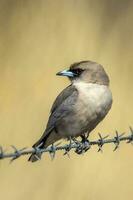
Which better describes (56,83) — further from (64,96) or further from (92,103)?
(92,103)

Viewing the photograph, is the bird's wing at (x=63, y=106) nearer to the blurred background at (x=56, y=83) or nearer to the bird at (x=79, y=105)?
the bird at (x=79, y=105)

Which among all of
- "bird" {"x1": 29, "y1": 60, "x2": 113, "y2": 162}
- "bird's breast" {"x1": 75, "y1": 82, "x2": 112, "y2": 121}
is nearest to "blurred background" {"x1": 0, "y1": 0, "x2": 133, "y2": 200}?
"bird" {"x1": 29, "y1": 60, "x2": 113, "y2": 162}

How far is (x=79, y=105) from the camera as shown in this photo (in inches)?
512

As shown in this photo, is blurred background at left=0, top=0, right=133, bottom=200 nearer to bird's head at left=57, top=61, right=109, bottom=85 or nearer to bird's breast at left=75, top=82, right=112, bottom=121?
bird's head at left=57, top=61, right=109, bottom=85

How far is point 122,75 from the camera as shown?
1570 cm

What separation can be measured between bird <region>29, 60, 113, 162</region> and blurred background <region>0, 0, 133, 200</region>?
2.09m

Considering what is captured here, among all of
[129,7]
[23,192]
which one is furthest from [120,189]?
[129,7]

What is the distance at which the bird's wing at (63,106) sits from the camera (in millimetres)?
13062

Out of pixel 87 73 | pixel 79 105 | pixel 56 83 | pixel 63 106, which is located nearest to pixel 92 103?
pixel 79 105

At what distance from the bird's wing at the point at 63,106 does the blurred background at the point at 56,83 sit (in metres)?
2.16

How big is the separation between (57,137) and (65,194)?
228 cm

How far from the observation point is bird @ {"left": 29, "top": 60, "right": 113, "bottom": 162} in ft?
42.4

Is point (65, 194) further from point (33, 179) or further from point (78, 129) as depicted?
point (78, 129)

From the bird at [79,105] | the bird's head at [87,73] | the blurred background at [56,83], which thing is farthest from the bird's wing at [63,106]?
the blurred background at [56,83]
